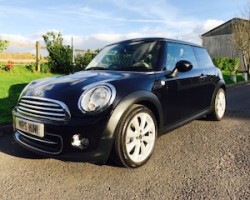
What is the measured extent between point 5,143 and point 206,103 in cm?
327

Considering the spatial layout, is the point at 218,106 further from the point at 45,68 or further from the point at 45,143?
the point at 45,68

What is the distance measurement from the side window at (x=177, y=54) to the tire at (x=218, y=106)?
102 centimetres

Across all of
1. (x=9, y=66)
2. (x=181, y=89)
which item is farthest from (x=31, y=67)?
(x=181, y=89)

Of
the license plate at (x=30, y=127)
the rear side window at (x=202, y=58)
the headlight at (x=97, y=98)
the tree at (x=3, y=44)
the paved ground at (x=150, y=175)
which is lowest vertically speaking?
the paved ground at (x=150, y=175)

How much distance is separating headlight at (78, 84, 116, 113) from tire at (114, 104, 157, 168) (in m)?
0.26

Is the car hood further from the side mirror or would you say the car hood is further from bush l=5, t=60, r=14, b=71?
bush l=5, t=60, r=14, b=71

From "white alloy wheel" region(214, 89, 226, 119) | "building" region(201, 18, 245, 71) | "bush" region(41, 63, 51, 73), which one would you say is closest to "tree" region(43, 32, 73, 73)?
"bush" region(41, 63, 51, 73)

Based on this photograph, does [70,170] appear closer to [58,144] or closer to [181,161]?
[58,144]

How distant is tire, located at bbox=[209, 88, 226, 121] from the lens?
5.75 metres

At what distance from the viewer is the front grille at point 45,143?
3270 millimetres

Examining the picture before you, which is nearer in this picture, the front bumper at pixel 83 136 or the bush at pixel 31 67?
the front bumper at pixel 83 136

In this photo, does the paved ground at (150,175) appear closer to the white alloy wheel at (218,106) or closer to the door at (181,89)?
the door at (181,89)

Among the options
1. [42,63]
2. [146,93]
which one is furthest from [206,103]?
[42,63]

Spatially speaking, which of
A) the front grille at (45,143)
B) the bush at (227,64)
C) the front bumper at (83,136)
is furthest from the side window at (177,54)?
the bush at (227,64)
